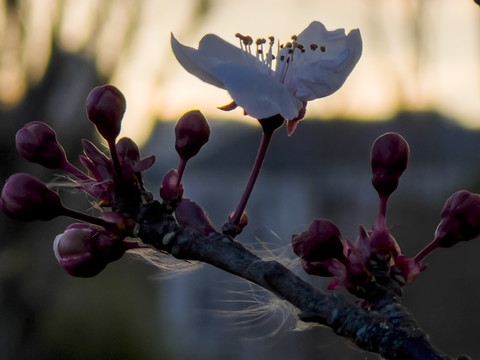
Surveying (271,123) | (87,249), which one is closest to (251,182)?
(271,123)

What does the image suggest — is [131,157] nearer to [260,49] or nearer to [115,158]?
[115,158]

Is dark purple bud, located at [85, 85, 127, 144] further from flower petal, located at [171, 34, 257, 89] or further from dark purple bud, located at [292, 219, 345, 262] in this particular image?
dark purple bud, located at [292, 219, 345, 262]

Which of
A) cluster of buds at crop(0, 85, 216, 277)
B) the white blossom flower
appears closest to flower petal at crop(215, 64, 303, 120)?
the white blossom flower

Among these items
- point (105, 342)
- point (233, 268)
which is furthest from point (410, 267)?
point (105, 342)

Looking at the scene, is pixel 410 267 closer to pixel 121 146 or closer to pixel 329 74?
pixel 329 74

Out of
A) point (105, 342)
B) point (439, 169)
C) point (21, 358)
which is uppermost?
point (439, 169)

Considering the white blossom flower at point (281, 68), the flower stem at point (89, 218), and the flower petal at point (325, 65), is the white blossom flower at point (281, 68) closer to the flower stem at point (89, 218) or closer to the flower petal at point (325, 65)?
the flower petal at point (325, 65)
